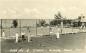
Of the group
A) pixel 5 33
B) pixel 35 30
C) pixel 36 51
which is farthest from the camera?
pixel 35 30

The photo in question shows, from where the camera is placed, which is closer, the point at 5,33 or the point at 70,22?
the point at 5,33

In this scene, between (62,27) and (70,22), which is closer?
(62,27)

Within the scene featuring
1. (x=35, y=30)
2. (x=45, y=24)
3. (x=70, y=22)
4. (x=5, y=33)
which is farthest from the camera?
(x=70, y=22)

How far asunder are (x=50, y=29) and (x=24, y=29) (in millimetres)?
2216

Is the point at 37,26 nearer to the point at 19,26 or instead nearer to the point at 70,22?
the point at 19,26

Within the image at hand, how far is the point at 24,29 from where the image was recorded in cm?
1055

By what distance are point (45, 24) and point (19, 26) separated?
1.76m

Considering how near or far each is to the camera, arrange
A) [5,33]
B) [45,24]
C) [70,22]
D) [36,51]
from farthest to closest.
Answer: [70,22]
[45,24]
[5,33]
[36,51]

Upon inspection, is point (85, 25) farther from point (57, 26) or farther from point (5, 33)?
point (5, 33)

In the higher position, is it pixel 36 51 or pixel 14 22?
pixel 14 22

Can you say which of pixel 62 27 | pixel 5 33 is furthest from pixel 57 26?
pixel 5 33

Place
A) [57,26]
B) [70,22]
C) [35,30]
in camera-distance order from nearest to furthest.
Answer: [35,30] → [57,26] → [70,22]

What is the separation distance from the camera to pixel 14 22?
10523 mm

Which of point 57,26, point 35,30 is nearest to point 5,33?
point 35,30
